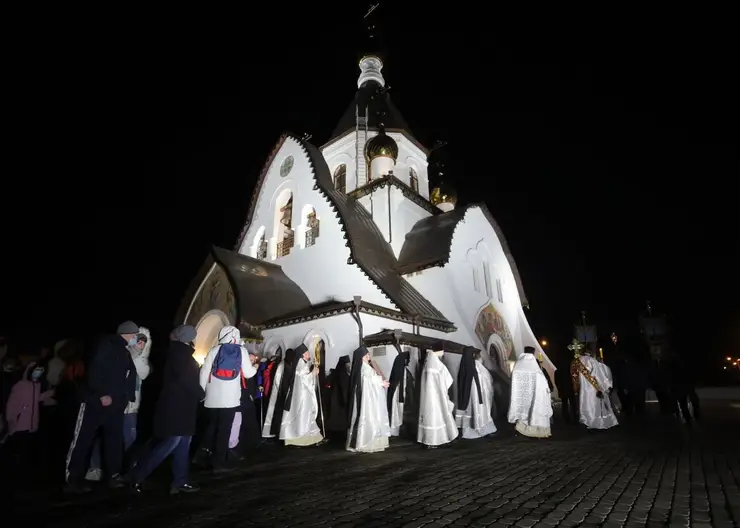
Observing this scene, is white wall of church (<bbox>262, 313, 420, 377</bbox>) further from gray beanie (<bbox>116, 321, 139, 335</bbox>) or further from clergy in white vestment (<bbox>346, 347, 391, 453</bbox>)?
gray beanie (<bbox>116, 321, 139, 335</bbox>)

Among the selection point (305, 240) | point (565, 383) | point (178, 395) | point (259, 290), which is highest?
point (305, 240)

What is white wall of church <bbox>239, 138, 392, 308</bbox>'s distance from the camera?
15.0m

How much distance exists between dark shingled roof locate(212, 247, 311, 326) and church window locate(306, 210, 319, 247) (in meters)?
1.74

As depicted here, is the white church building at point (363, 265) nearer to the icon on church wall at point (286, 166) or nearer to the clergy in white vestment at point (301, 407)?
the icon on church wall at point (286, 166)

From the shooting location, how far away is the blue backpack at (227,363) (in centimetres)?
542

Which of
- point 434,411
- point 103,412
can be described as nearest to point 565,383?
point 434,411

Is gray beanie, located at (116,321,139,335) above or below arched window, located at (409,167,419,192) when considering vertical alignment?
below

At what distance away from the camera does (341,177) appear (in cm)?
2167

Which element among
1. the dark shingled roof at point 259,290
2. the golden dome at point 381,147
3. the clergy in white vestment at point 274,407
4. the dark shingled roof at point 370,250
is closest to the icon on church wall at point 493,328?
the dark shingled roof at point 370,250

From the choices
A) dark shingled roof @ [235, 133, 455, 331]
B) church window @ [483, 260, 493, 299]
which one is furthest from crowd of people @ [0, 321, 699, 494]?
church window @ [483, 260, 493, 299]

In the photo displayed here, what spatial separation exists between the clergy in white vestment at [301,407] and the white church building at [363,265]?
2.79 metres

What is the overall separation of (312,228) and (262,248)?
130 inches

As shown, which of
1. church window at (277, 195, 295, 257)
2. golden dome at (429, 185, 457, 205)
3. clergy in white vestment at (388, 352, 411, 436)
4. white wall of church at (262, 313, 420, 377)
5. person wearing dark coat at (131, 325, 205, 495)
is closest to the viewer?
person wearing dark coat at (131, 325, 205, 495)

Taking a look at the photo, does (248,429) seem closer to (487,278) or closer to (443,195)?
(487,278)
